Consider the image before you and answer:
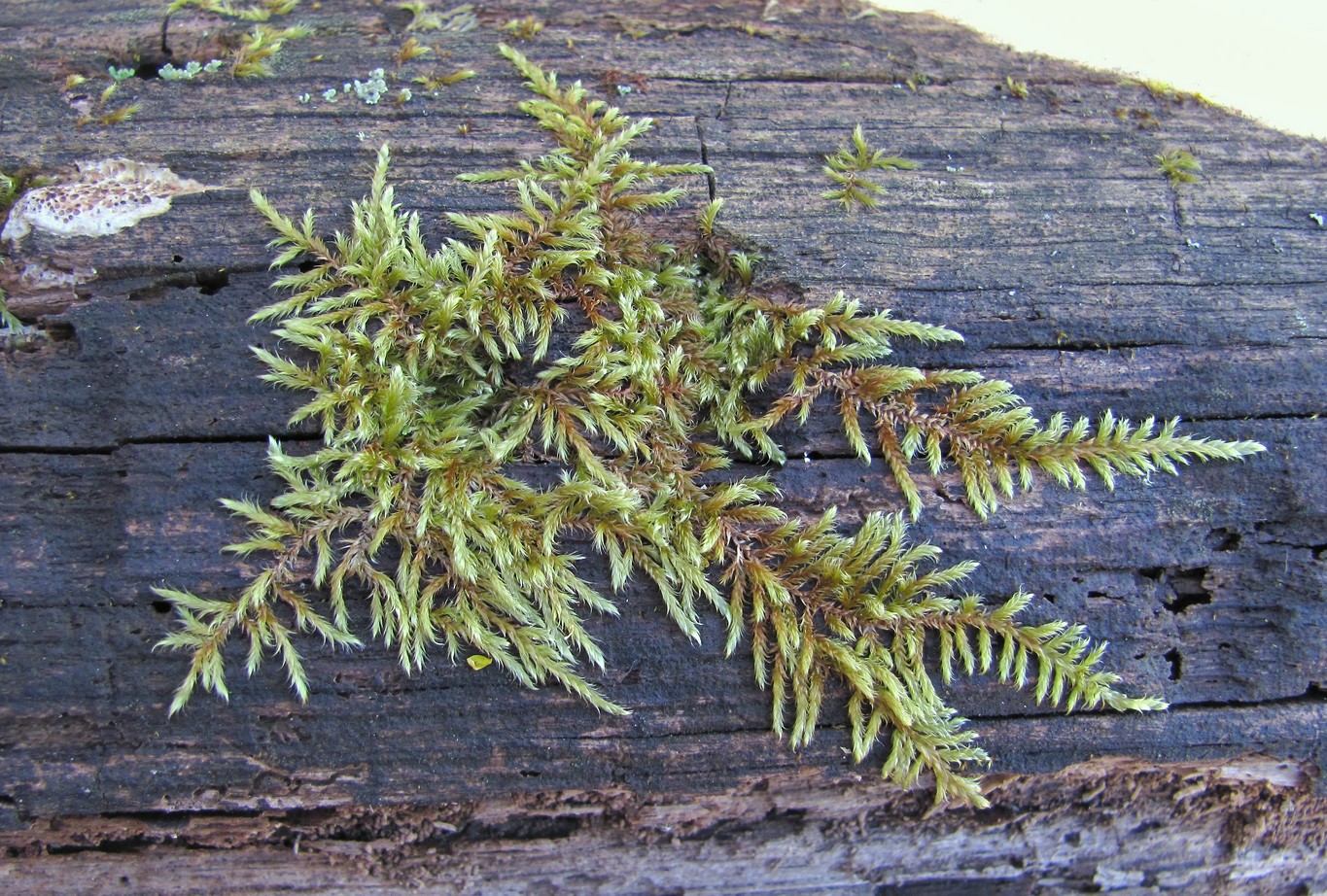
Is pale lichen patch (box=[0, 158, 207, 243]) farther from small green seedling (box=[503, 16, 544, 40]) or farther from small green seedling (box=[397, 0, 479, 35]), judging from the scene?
small green seedling (box=[503, 16, 544, 40])

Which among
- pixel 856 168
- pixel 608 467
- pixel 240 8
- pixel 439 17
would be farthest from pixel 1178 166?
pixel 240 8

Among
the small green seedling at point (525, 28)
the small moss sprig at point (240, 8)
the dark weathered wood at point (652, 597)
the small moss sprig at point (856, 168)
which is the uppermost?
the small moss sprig at point (240, 8)

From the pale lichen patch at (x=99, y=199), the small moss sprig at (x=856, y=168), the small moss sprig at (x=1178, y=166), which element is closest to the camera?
the pale lichen patch at (x=99, y=199)

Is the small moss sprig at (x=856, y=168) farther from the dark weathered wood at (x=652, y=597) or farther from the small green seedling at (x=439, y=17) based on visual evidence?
the small green seedling at (x=439, y=17)

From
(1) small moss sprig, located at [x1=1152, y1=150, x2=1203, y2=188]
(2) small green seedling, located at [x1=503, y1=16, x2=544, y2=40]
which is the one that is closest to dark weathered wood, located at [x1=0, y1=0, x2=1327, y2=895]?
(1) small moss sprig, located at [x1=1152, y1=150, x2=1203, y2=188]

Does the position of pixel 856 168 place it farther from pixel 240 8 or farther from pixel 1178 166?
Result: pixel 240 8

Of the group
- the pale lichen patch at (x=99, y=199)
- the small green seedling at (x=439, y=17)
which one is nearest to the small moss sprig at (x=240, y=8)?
the small green seedling at (x=439, y=17)
